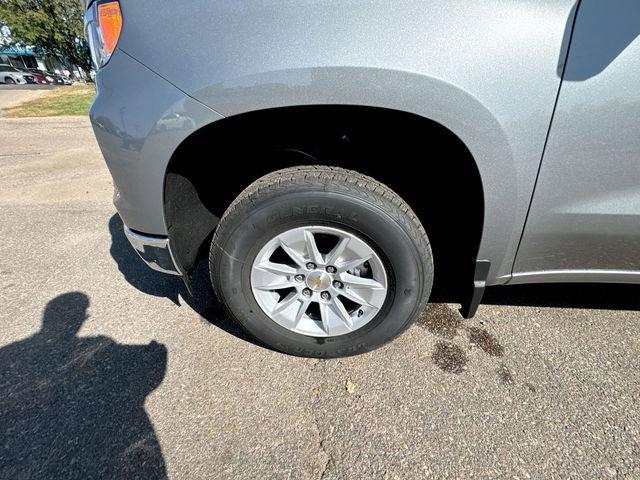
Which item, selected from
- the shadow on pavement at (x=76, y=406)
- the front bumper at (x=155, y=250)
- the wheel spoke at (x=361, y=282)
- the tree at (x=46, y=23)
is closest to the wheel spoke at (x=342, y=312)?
the wheel spoke at (x=361, y=282)

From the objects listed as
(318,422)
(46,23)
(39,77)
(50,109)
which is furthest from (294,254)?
(39,77)

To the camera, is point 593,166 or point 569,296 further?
point 569,296

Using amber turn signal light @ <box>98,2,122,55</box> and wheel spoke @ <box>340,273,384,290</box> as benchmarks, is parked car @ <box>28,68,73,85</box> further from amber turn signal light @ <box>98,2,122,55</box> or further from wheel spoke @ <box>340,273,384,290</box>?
wheel spoke @ <box>340,273,384,290</box>

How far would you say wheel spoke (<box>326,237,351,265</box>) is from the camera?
1.61 m

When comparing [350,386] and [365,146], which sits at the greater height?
[365,146]

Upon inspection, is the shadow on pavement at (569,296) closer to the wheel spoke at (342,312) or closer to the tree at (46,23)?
the wheel spoke at (342,312)

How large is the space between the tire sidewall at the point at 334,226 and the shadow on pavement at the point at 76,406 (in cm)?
62

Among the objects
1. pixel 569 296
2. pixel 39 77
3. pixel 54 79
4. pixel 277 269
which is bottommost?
pixel 54 79

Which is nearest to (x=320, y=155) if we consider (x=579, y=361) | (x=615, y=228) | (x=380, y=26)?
(x=380, y=26)

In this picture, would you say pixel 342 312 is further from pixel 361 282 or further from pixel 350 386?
pixel 350 386

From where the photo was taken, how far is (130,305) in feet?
7.57

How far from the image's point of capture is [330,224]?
158 cm

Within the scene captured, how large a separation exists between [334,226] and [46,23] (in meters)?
35.5

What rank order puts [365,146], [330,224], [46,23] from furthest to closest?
[46,23] → [365,146] → [330,224]
